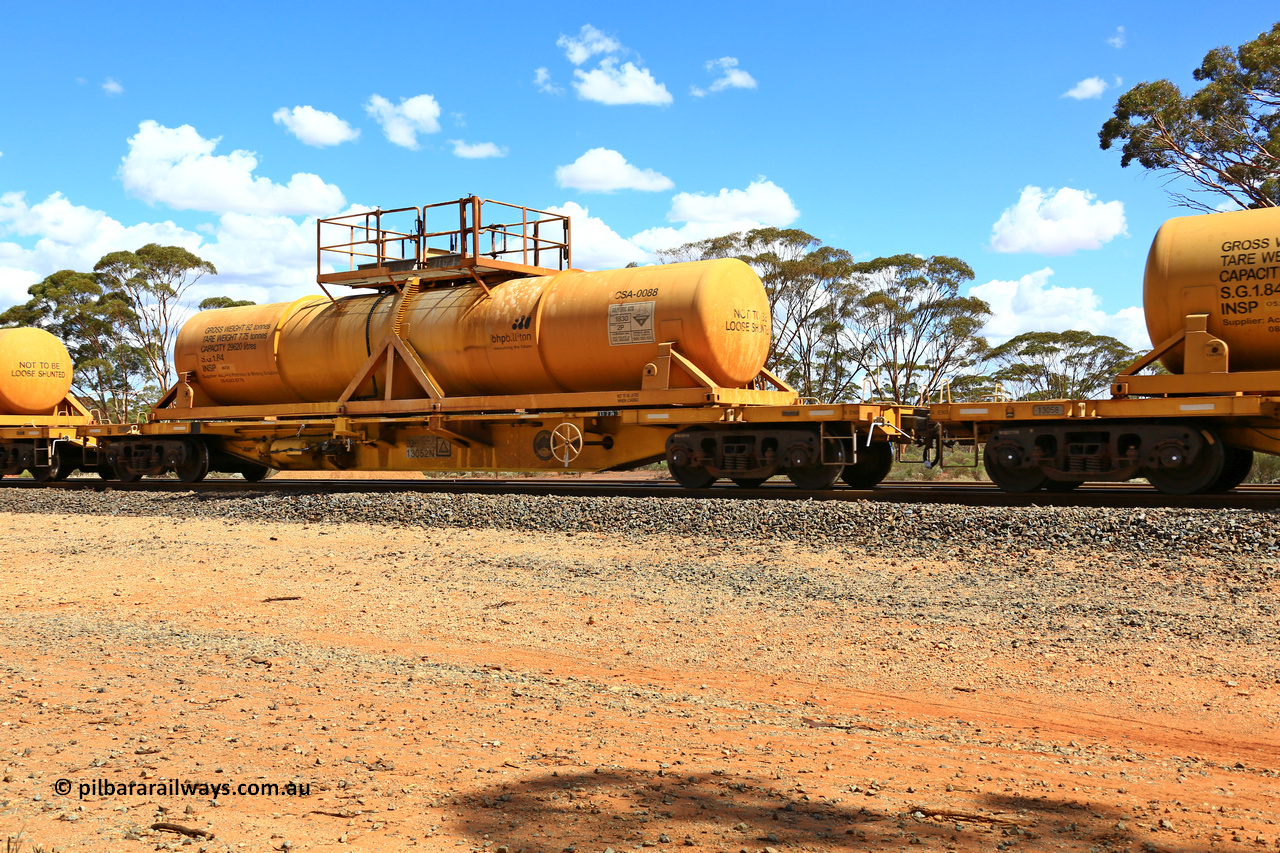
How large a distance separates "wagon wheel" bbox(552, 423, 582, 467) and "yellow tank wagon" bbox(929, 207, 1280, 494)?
655 cm

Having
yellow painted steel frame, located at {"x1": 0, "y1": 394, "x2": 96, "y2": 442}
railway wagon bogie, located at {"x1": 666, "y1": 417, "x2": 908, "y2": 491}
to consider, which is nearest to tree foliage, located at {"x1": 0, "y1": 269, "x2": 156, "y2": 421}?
yellow painted steel frame, located at {"x1": 0, "y1": 394, "x2": 96, "y2": 442}

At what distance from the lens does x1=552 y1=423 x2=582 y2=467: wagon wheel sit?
633 inches

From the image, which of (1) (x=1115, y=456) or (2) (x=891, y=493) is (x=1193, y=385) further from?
(2) (x=891, y=493)

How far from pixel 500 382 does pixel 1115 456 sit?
9432 millimetres

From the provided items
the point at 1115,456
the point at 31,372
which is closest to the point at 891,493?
the point at 1115,456

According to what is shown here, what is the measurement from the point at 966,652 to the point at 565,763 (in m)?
3.34

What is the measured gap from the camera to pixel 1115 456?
39.5ft

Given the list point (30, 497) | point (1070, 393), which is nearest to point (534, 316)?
point (30, 497)

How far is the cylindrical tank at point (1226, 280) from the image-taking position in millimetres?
11477

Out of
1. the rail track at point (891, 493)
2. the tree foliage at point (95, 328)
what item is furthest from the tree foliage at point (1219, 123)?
the tree foliage at point (95, 328)

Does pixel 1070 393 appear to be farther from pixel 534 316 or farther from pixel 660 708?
pixel 660 708

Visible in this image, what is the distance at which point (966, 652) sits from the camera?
271 inches

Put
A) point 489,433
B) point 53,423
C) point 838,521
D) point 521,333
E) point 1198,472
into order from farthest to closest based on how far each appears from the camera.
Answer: point 53,423
point 489,433
point 521,333
point 1198,472
point 838,521

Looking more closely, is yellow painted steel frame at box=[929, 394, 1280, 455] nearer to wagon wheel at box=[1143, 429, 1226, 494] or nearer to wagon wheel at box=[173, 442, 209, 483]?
wagon wheel at box=[1143, 429, 1226, 494]
